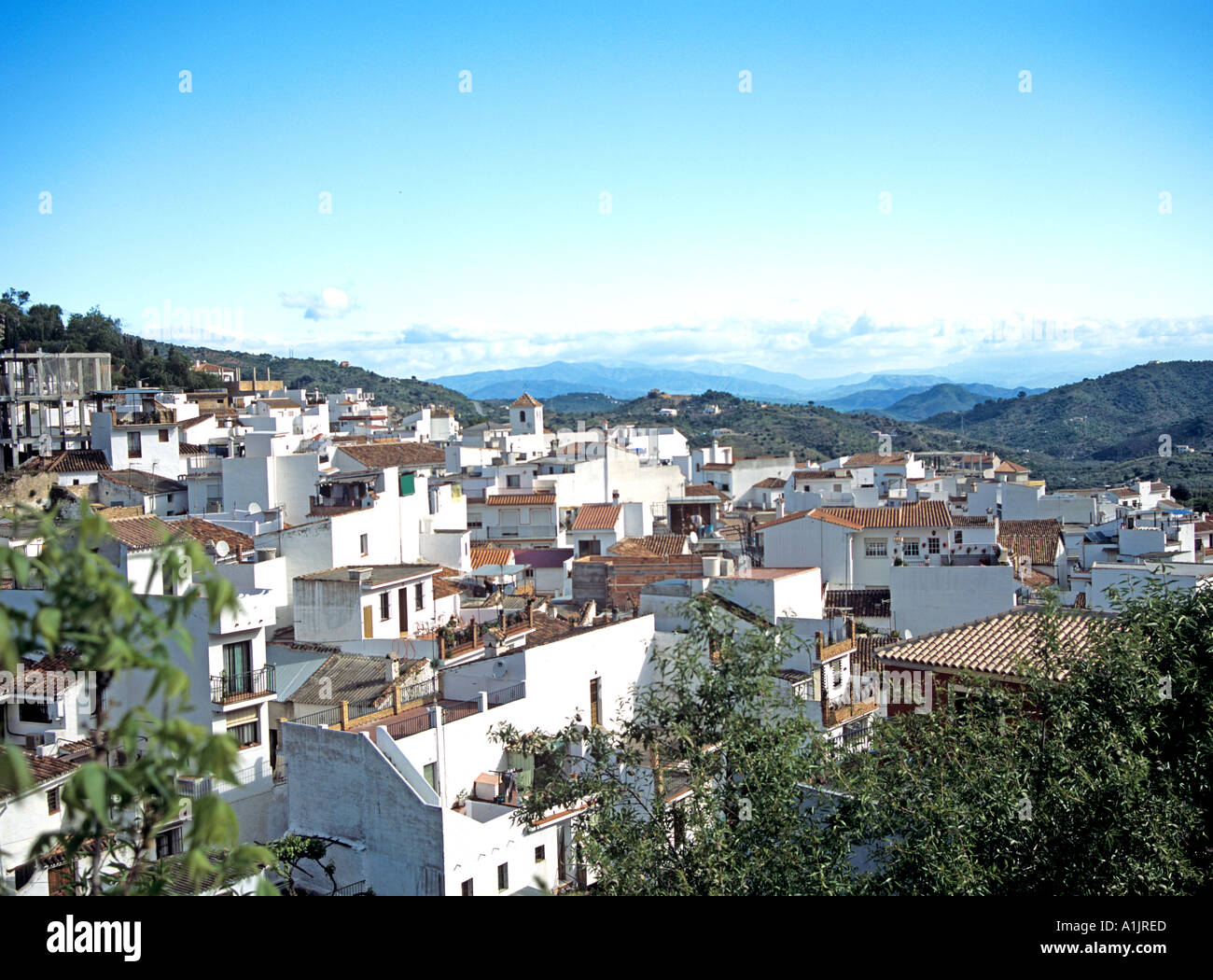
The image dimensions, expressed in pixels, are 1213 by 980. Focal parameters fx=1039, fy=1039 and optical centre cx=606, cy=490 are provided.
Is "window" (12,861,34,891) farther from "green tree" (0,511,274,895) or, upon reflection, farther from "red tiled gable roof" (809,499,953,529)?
"red tiled gable roof" (809,499,953,529)

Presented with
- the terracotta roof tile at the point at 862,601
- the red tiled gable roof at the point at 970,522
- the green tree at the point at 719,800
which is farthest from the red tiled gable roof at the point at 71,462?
the green tree at the point at 719,800

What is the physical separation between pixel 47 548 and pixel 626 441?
62.6 m

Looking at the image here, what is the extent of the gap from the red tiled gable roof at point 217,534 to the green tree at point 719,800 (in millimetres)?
14664

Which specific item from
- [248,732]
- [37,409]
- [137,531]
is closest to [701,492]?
[37,409]

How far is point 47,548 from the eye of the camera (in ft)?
9.75

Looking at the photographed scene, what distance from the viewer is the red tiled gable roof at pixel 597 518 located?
37000mm

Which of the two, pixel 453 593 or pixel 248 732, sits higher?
pixel 453 593

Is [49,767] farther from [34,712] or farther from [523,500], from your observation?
[523,500]

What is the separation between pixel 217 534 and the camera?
2528 cm

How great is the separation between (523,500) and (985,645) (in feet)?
88.4
